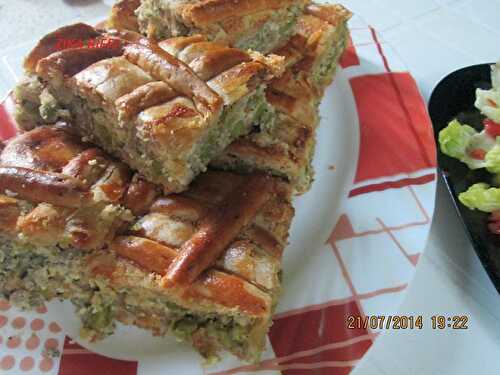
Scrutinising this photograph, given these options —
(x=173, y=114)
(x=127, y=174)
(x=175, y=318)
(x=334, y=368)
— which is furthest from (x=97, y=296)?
(x=334, y=368)

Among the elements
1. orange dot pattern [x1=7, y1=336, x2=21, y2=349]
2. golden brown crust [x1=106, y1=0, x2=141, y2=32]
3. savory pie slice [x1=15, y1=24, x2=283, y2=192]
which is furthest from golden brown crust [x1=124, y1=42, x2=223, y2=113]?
orange dot pattern [x1=7, y1=336, x2=21, y2=349]

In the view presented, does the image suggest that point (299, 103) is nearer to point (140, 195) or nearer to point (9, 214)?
point (140, 195)

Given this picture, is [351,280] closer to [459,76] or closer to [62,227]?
[62,227]

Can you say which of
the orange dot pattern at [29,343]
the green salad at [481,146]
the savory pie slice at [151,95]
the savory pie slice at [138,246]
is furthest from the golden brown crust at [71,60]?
the green salad at [481,146]

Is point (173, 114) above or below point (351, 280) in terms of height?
above

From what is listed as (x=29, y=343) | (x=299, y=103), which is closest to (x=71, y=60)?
(x=299, y=103)

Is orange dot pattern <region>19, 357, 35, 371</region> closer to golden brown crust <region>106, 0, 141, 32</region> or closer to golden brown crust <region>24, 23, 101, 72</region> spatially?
golden brown crust <region>24, 23, 101, 72</region>

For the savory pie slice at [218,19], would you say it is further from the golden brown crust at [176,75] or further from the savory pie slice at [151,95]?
the golden brown crust at [176,75]
